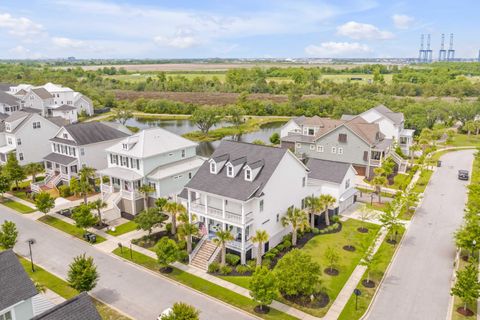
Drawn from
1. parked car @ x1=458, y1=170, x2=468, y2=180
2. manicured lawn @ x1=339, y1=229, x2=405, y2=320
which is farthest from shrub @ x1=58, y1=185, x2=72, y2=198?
parked car @ x1=458, y1=170, x2=468, y2=180

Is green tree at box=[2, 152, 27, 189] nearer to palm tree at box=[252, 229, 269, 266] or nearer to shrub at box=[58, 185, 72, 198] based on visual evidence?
shrub at box=[58, 185, 72, 198]

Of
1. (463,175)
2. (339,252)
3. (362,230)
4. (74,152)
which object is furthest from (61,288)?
(463,175)

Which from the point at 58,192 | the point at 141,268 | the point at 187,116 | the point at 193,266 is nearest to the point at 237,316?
the point at 193,266

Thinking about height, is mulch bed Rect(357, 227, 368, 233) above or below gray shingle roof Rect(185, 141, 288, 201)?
below

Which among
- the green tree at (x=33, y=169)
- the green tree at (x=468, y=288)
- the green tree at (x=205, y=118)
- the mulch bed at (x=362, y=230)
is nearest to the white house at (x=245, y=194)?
the mulch bed at (x=362, y=230)

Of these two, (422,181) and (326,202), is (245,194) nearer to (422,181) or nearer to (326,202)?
(326,202)

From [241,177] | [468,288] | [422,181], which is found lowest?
[422,181]

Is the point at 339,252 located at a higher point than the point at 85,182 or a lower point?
lower

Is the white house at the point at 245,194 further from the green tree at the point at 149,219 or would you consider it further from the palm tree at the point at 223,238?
the green tree at the point at 149,219
